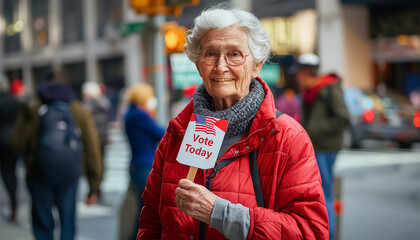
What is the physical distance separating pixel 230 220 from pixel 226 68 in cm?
58

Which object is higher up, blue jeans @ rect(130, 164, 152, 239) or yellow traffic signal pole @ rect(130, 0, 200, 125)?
yellow traffic signal pole @ rect(130, 0, 200, 125)

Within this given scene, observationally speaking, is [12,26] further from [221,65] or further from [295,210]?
[295,210]

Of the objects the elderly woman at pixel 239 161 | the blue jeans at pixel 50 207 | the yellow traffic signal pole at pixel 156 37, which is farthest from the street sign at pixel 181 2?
the elderly woman at pixel 239 161

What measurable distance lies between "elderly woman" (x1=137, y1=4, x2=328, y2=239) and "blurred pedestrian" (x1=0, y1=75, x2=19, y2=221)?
20.7 feet

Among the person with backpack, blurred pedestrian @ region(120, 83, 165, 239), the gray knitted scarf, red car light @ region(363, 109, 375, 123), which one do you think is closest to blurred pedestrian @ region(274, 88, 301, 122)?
blurred pedestrian @ region(120, 83, 165, 239)

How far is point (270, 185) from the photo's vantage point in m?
2.18

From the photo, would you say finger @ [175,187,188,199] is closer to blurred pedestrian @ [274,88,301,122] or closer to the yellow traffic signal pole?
blurred pedestrian @ [274,88,301,122]

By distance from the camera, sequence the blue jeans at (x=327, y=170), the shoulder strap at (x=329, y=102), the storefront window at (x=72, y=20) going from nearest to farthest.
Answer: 1. the blue jeans at (x=327, y=170)
2. the shoulder strap at (x=329, y=102)
3. the storefront window at (x=72, y=20)

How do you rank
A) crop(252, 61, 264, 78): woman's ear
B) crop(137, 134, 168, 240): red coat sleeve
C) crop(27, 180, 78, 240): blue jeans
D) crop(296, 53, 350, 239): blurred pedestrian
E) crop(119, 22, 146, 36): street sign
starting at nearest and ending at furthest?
crop(252, 61, 264, 78): woman's ear
crop(137, 134, 168, 240): red coat sleeve
crop(27, 180, 78, 240): blue jeans
crop(296, 53, 350, 239): blurred pedestrian
crop(119, 22, 146, 36): street sign

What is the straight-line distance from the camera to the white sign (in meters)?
2.17

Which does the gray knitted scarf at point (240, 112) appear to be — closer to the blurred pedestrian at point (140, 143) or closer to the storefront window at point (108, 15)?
the blurred pedestrian at point (140, 143)

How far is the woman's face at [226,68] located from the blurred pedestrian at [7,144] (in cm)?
645

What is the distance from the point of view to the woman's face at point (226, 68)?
2277mm

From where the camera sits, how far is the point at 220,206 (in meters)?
2.14
